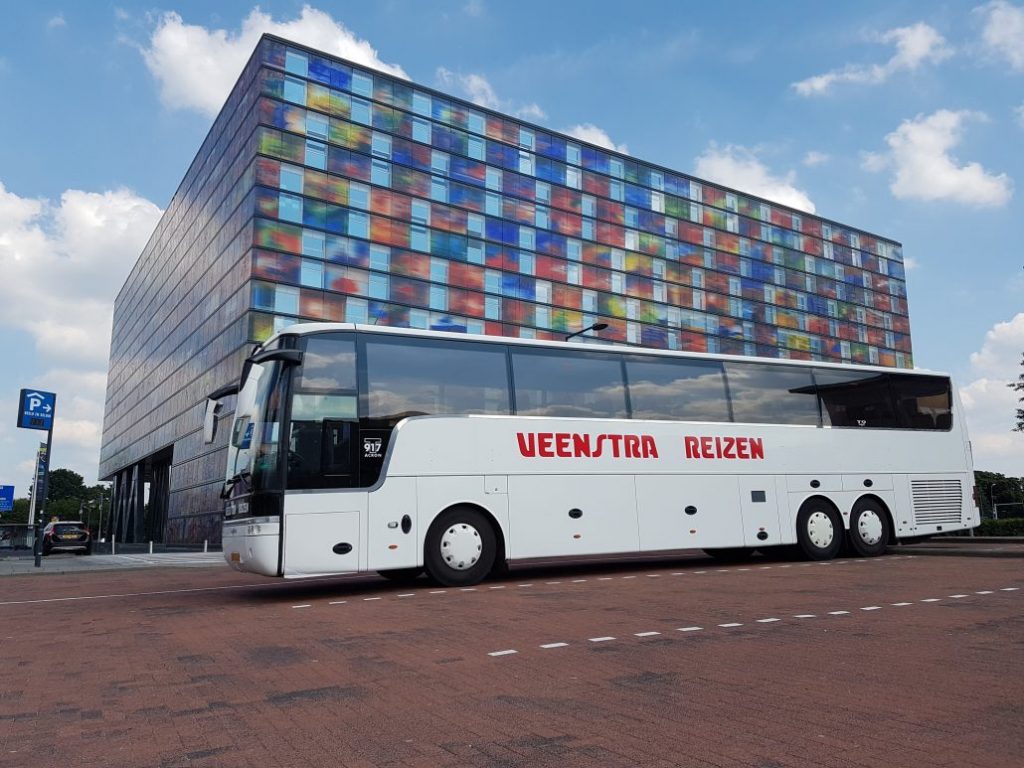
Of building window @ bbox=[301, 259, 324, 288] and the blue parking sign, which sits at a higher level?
building window @ bbox=[301, 259, 324, 288]

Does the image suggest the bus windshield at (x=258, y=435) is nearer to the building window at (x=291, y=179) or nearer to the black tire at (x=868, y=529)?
the black tire at (x=868, y=529)

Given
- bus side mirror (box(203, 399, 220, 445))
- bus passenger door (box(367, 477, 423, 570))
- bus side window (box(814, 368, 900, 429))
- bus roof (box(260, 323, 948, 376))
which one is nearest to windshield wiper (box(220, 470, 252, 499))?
bus side mirror (box(203, 399, 220, 445))

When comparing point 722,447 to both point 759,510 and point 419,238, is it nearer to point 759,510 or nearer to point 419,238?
point 759,510

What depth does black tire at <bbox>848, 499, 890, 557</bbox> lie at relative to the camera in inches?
622

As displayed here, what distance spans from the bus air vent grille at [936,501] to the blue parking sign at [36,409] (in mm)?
22516

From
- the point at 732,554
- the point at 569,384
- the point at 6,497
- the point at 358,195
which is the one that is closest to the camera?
the point at 569,384

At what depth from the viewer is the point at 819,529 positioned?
611 inches

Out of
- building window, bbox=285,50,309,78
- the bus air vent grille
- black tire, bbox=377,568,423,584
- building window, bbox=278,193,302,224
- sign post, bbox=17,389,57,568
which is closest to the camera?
black tire, bbox=377,568,423,584

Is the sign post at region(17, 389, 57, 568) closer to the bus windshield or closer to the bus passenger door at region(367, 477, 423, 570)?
the bus windshield

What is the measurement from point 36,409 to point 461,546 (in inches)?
656

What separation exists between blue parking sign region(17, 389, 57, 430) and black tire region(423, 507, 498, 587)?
16.2 m

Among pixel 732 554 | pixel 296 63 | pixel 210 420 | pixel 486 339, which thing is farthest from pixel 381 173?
pixel 210 420

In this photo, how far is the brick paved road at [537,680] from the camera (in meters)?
4.08

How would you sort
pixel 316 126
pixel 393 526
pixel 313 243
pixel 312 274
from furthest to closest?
pixel 316 126 → pixel 313 243 → pixel 312 274 → pixel 393 526
